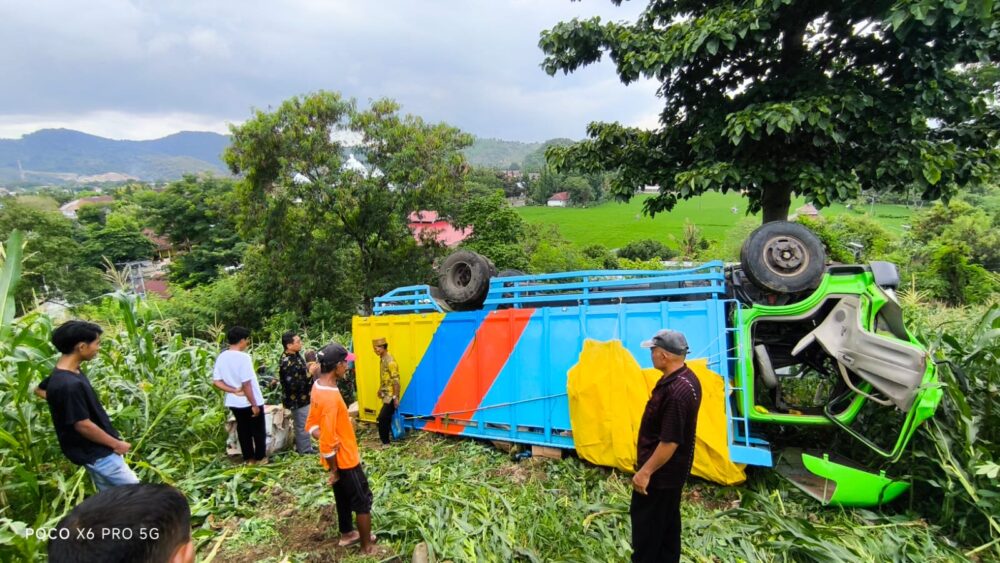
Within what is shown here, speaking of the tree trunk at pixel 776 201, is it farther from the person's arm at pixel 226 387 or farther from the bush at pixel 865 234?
the bush at pixel 865 234

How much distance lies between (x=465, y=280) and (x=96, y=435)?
4023 mm

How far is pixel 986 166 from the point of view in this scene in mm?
5320

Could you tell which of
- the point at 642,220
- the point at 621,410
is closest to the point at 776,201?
the point at 621,410

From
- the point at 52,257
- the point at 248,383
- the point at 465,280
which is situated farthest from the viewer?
the point at 52,257

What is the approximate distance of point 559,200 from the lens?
86.5 metres

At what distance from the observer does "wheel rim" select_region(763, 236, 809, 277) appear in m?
4.46

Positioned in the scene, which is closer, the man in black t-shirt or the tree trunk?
the man in black t-shirt

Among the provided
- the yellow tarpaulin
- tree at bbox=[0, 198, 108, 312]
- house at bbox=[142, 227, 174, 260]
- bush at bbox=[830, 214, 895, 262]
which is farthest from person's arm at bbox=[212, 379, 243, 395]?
house at bbox=[142, 227, 174, 260]

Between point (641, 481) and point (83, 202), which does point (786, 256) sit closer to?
point (641, 481)

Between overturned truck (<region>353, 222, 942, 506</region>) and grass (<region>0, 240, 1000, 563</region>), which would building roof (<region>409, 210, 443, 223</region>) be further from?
grass (<region>0, 240, 1000, 563</region>)

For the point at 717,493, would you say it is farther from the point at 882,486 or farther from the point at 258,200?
the point at 258,200

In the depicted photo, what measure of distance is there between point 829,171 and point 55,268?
37305 mm

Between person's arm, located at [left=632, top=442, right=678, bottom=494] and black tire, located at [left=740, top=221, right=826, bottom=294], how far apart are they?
93.9 inches

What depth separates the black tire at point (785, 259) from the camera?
443 centimetres
